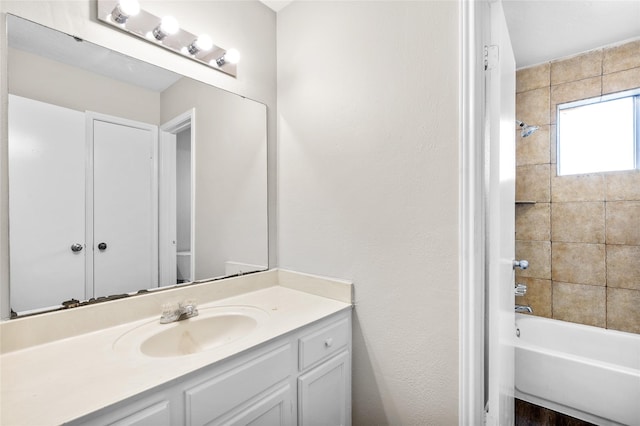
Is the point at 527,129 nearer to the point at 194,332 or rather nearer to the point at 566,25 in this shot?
the point at 566,25

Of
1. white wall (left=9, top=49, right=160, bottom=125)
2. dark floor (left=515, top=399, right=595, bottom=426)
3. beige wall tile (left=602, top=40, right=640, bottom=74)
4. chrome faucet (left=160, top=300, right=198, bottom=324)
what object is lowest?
dark floor (left=515, top=399, right=595, bottom=426)

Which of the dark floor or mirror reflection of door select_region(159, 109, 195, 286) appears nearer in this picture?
mirror reflection of door select_region(159, 109, 195, 286)

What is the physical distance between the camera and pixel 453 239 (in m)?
1.10

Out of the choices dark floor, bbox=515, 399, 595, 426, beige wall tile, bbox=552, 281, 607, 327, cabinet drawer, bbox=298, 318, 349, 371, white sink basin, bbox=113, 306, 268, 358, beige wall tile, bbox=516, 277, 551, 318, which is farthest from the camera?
beige wall tile, bbox=516, 277, 551, 318

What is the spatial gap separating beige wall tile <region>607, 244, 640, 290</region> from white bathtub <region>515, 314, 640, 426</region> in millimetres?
341

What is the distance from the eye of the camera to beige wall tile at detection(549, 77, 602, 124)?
216 cm

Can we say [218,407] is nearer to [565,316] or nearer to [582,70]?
[565,316]

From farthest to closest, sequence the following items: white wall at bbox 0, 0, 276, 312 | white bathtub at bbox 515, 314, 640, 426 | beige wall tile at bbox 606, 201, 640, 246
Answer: beige wall tile at bbox 606, 201, 640, 246, white bathtub at bbox 515, 314, 640, 426, white wall at bbox 0, 0, 276, 312

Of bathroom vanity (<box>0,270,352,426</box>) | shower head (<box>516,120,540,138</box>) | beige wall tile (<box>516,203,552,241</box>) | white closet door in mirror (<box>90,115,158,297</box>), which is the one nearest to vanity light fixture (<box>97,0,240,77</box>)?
white closet door in mirror (<box>90,115,158,297</box>)

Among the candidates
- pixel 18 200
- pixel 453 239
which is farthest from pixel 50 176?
pixel 453 239

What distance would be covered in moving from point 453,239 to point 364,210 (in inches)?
15.8

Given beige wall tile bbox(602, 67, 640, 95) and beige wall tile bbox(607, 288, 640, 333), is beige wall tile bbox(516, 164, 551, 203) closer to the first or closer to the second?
beige wall tile bbox(602, 67, 640, 95)

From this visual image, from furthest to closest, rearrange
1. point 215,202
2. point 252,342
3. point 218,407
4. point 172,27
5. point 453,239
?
point 215,202 → point 172,27 → point 453,239 → point 252,342 → point 218,407

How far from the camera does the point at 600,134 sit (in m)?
2.27
